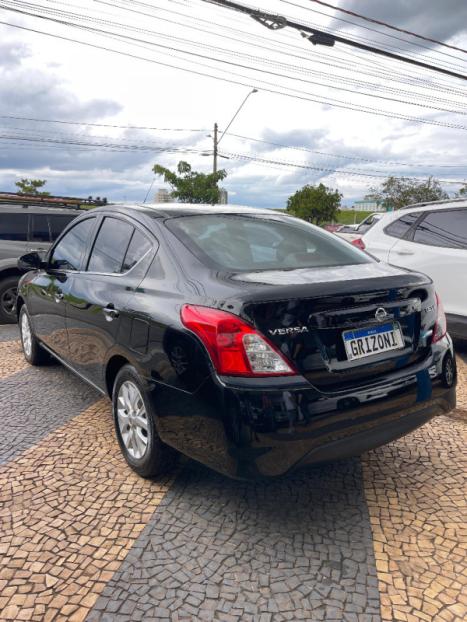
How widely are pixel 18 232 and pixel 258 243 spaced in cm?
583

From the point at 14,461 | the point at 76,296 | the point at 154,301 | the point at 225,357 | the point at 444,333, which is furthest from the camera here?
the point at 76,296

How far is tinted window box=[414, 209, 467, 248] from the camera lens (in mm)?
5191

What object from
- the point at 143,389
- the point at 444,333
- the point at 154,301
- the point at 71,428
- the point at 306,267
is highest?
the point at 306,267

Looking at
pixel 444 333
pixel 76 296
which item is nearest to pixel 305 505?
pixel 444 333

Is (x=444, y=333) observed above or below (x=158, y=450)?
above

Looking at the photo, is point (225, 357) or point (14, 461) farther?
point (14, 461)

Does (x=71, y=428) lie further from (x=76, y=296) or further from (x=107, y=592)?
(x=107, y=592)

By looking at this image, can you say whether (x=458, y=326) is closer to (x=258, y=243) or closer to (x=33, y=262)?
(x=258, y=243)

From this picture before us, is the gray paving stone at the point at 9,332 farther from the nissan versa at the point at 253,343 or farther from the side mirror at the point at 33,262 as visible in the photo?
the nissan versa at the point at 253,343

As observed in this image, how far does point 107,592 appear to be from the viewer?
1.90 meters

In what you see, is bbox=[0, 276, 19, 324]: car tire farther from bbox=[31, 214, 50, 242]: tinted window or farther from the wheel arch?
the wheel arch

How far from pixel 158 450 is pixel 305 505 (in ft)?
2.68

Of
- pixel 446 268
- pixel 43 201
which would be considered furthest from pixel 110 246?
pixel 43 201

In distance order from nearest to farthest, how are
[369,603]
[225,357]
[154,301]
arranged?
[369,603] → [225,357] → [154,301]
